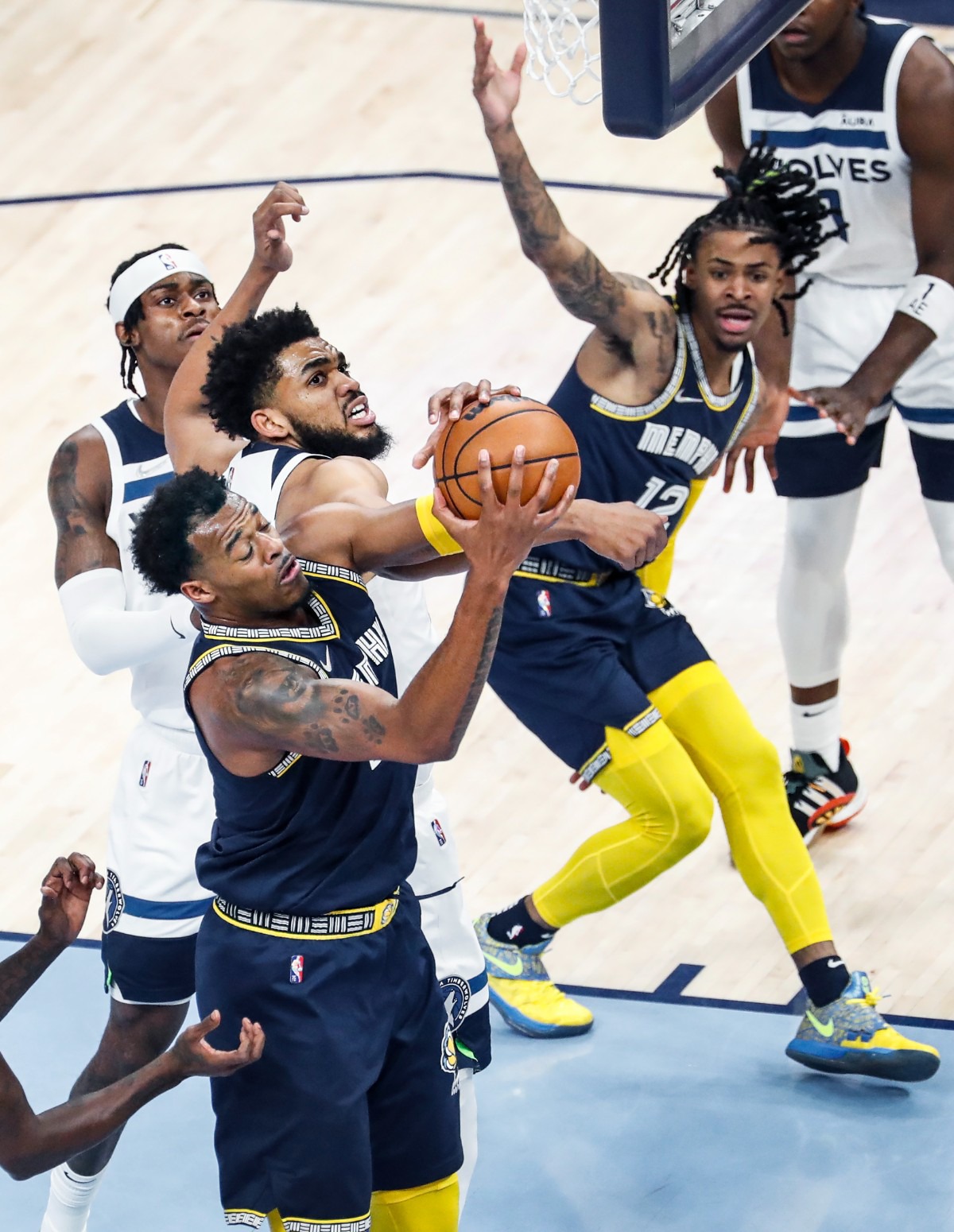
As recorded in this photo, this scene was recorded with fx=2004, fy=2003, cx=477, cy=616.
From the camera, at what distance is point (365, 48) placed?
10.7 m

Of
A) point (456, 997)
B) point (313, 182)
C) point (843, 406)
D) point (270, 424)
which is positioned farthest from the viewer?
point (313, 182)

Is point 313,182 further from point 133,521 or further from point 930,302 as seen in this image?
point 133,521

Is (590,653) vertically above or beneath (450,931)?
above

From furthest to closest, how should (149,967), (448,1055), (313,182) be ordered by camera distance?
(313,182)
(149,967)
(448,1055)

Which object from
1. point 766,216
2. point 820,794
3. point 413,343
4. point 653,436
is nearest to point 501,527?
point 653,436

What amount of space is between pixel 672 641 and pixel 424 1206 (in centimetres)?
170

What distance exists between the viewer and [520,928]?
5020mm

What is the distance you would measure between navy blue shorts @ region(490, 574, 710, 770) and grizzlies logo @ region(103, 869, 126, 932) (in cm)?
113

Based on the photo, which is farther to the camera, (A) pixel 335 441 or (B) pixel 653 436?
(B) pixel 653 436

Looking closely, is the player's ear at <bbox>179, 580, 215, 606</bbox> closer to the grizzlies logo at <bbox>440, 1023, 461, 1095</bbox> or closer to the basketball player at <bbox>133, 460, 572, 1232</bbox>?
the basketball player at <bbox>133, 460, 572, 1232</bbox>

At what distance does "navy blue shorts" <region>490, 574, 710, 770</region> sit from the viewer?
471cm

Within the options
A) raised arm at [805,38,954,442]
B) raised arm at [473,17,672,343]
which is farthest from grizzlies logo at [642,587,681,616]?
raised arm at [805,38,954,442]

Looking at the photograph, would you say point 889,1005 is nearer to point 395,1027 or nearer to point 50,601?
point 395,1027

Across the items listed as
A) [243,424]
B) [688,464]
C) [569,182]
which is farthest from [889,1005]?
[569,182]
